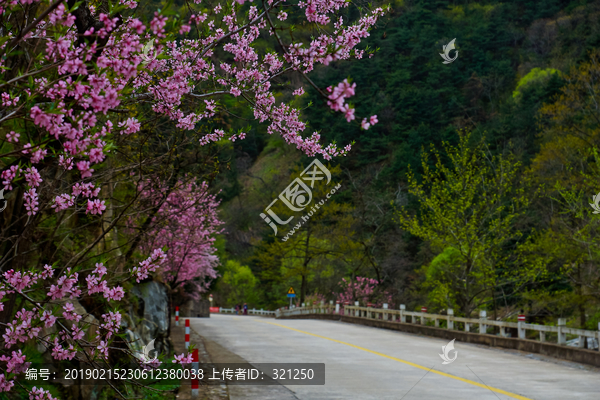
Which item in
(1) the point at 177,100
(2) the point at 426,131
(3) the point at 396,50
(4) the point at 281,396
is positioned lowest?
(4) the point at 281,396

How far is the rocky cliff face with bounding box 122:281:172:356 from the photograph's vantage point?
11.2 m

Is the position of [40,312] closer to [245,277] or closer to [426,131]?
[426,131]

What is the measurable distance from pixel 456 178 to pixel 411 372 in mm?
13828

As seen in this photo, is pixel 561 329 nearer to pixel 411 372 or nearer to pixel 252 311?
pixel 411 372

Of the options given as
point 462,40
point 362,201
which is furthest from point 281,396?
point 462,40

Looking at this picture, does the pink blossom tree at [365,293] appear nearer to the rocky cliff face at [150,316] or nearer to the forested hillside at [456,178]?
the forested hillside at [456,178]

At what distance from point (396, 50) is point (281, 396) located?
2571 inches

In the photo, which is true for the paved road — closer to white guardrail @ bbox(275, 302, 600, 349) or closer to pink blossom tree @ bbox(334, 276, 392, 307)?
white guardrail @ bbox(275, 302, 600, 349)

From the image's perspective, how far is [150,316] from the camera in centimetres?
1299

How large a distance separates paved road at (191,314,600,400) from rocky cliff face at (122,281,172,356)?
1.76 meters

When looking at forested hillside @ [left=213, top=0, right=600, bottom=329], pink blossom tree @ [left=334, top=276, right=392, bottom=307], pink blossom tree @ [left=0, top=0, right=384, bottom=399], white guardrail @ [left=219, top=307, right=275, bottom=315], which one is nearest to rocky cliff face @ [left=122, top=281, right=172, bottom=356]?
pink blossom tree @ [left=0, top=0, right=384, bottom=399]

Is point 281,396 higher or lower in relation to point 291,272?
lower

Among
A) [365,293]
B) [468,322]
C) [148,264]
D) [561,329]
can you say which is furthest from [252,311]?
[148,264]

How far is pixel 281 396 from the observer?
30.8 ft
